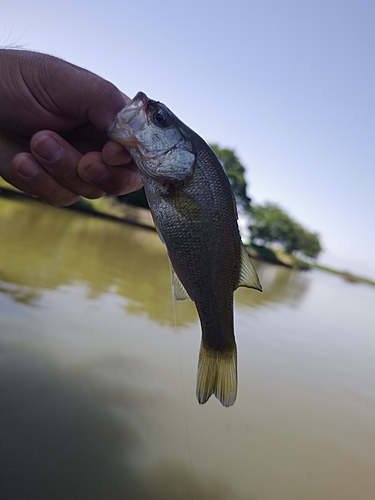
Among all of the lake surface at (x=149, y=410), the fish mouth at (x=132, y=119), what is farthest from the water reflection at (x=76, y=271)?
the fish mouth at (x=132, y=119)

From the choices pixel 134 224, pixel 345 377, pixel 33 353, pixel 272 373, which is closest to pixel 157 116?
pixel 33 353

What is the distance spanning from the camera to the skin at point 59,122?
2.07 metres

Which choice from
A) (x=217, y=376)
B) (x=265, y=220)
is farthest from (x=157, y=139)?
(x=265, y=220)

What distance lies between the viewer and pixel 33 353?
121 inches

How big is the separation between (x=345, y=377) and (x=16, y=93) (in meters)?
5.02

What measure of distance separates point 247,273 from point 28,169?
139cm

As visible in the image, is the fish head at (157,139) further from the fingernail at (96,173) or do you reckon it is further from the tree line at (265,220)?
the tree line at (265,220)

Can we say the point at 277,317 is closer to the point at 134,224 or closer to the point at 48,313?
the point at 48,313

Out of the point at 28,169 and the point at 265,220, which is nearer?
the point at 28,169

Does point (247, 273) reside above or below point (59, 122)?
below

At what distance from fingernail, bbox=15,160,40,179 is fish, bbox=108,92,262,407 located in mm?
630

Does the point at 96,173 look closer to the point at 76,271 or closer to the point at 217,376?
the point at 217,376

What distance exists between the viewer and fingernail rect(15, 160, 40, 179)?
7.05ft

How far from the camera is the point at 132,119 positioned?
1844 mm
